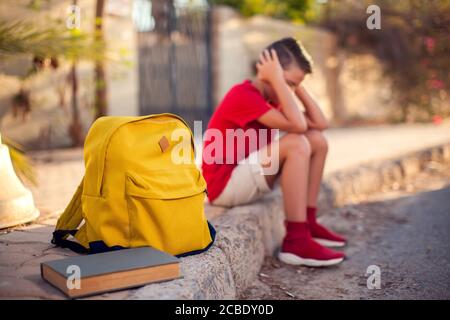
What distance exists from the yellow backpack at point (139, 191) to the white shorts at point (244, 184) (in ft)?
2.50

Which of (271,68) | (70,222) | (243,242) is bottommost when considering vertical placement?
(243,242)

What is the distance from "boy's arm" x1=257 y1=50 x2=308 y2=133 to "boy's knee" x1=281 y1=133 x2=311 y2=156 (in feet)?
0.15

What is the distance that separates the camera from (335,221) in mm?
3756

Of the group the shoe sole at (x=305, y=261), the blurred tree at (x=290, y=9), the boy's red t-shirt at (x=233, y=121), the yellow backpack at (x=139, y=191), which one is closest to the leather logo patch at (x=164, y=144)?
the yellow backpack at (x=139, y=191)

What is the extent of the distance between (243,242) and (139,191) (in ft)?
2.56

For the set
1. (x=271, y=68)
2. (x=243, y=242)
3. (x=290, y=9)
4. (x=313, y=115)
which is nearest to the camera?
(x=243, y=242)

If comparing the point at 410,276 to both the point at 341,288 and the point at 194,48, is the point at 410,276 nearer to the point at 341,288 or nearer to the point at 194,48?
the point at 341,288

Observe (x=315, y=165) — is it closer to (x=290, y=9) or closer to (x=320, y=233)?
(x=320, y=233)

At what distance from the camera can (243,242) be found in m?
2.49

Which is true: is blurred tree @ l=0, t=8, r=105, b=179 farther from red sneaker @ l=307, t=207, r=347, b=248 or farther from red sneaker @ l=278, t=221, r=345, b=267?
red sneaker @ l=307, t=207, r=347, b=248

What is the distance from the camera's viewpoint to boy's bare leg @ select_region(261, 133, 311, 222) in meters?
Answer: 2.70

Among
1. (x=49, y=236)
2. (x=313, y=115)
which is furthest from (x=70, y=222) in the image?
(x=313, y=115)

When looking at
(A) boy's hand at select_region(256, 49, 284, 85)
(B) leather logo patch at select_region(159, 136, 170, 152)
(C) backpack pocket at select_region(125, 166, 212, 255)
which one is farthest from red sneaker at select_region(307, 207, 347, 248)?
(B) leather logo patch at select_region(159, 136, 170, 152)
